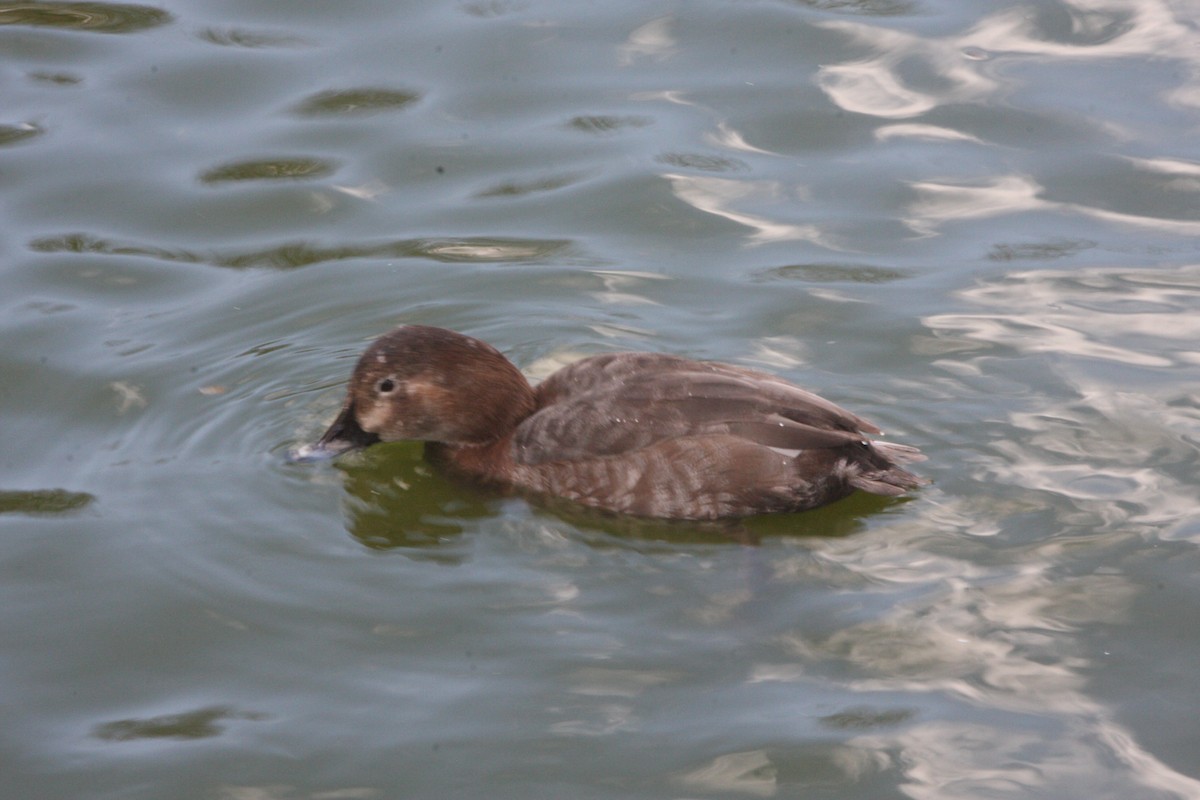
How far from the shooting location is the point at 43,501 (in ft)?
19.3

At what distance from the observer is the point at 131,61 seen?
32.2 ft

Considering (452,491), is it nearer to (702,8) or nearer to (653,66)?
(653,66)

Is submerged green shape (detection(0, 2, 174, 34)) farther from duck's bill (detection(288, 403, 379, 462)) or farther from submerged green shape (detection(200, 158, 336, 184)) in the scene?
duck's bill (detection(288, 403, 379, 462))

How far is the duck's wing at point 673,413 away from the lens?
5477 millimetres

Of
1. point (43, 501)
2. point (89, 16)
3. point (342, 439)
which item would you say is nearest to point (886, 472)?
point (342, 439)

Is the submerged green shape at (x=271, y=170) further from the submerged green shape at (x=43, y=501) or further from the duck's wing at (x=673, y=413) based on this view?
the duck's wing at (x=673, y=413)

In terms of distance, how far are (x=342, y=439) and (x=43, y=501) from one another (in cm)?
117

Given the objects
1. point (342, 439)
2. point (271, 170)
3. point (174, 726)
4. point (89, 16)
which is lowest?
point (174, 726)

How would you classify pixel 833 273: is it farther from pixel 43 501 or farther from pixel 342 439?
pixel 43 501

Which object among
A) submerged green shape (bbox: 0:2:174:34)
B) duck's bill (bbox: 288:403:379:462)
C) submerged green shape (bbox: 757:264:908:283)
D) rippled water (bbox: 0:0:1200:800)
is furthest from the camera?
submerged green shape (bbox: 0:2:174:34)

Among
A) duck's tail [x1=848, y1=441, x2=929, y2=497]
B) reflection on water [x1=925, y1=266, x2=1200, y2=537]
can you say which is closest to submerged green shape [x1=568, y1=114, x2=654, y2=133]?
reflection on water [x1=925, y1=266, x2=1200, y2=537]

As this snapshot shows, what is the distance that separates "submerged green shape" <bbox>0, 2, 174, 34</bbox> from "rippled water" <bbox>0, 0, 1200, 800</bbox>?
0.04 meters

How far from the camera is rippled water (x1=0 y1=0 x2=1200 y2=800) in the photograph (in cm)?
451

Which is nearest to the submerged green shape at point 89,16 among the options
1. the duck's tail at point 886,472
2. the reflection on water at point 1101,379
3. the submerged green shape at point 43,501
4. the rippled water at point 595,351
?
the rippled water at point 595,351
